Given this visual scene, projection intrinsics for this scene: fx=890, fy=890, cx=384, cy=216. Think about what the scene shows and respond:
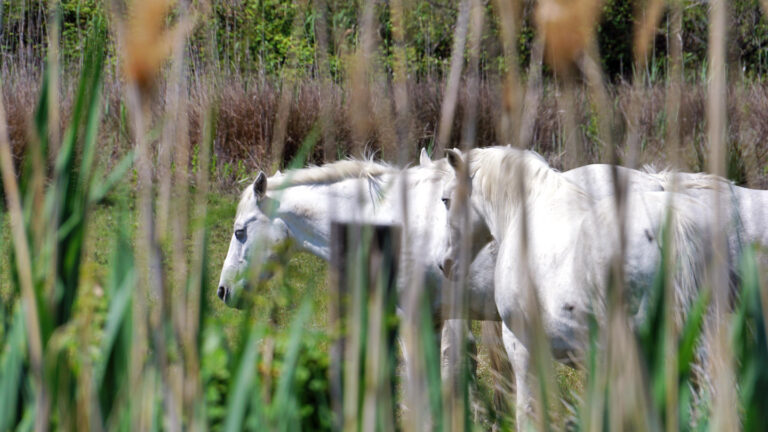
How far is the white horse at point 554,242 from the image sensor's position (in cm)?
327

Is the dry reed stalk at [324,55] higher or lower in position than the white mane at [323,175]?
lower

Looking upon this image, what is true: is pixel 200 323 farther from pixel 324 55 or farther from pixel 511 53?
pixel 511 53

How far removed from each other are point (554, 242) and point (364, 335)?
2387 millimetres

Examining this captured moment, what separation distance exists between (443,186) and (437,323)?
982 millimetres

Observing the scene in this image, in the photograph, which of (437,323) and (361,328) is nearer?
(361,328)

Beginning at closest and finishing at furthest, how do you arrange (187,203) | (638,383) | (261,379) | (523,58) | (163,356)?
(638,383) < (163,356) < (187,203) < (261,379) < (523,58)

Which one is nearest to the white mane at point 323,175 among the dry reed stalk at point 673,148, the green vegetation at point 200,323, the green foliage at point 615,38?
the green vegetation at point 200,323

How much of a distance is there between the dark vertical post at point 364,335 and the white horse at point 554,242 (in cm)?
149

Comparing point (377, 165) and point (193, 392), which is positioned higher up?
point (377, 165)

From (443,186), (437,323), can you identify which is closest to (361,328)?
(443,186)

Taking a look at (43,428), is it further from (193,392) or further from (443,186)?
(443,186)

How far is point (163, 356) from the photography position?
133 cm

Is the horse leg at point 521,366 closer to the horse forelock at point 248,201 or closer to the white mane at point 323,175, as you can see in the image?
the white mane at point 323,175

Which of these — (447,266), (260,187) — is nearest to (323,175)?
(260,187)
